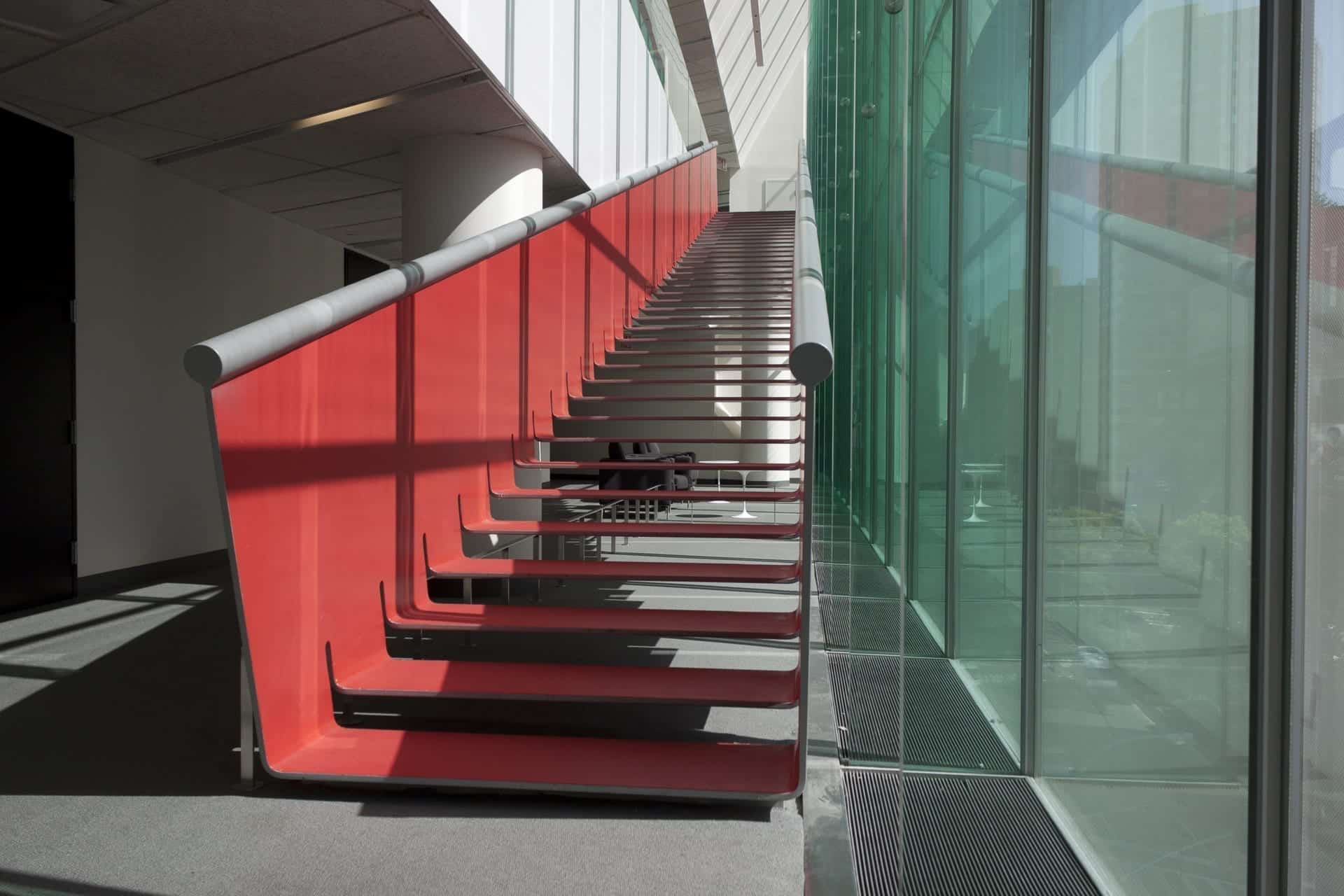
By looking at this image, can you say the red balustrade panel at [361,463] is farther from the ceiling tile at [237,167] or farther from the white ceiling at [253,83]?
the ceiling tile at [237,167]

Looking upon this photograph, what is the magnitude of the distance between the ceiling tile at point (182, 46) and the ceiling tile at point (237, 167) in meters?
1.28

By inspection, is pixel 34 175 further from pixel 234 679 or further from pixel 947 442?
pixel 947 442

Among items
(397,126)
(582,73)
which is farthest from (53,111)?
(582,73)

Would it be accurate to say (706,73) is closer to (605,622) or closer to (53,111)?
(53,111)

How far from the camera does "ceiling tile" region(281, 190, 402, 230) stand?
27.5ft

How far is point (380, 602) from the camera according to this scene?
3.49 m

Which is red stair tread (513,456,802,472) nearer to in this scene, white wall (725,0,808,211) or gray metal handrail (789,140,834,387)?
gray metal handrail (789,140,834,387)

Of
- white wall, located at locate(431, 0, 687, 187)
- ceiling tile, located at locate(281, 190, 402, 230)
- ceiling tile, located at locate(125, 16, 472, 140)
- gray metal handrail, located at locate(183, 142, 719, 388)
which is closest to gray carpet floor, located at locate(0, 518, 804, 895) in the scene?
gray metal handrail, located at locate(183, 142, 719, 388)

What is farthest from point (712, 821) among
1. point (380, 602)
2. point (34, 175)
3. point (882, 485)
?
point (34, 175)

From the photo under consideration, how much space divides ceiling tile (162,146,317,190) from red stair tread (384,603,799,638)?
15.5 ft

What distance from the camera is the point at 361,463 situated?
3.38m

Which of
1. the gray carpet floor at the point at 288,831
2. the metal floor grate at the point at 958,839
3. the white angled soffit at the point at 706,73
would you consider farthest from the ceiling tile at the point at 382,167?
the metal floor grate at the point at 958,839

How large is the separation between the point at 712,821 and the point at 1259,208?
1894 millimetres

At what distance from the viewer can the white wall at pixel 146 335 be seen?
662 centimetres
